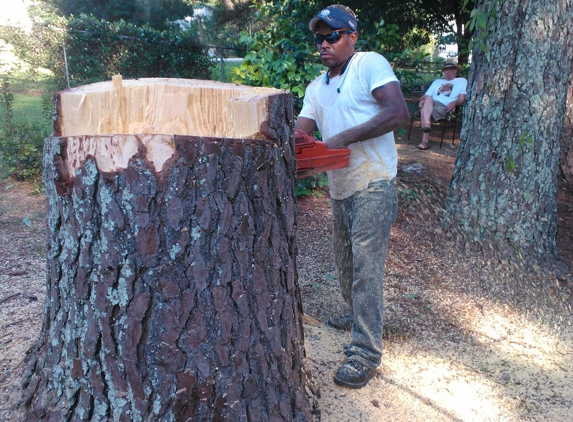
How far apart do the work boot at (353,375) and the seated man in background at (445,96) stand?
4964mm

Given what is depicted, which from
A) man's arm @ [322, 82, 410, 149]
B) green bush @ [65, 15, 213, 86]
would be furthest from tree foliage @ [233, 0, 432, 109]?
green bush @ [65, 15, 213, 86]

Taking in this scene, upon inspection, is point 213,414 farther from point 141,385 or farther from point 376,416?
point 376,416

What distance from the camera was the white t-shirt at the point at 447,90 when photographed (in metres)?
6.78

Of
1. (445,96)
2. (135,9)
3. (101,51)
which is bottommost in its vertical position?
(445,96)

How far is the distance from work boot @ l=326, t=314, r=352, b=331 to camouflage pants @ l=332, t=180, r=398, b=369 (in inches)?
17.7

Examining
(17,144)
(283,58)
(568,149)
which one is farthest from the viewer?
(17,144)

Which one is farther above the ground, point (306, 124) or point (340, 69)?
point (340, 69)

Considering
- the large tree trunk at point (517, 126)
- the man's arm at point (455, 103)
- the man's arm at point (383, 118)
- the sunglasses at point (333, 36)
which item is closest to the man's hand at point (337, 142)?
the man's arm at point (383, 118)

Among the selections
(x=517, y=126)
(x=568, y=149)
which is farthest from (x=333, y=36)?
(x=568, y=149)

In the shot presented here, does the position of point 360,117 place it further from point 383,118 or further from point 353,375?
point 353,375

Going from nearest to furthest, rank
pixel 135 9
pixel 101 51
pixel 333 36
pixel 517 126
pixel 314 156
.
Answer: pixel 314 156
pixel 333 36
pixel 517 126
pixel 101 51
pixel 135 9

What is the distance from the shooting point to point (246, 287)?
1.59 meters

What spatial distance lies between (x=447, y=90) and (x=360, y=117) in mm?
5204

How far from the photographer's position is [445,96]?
6.83m
